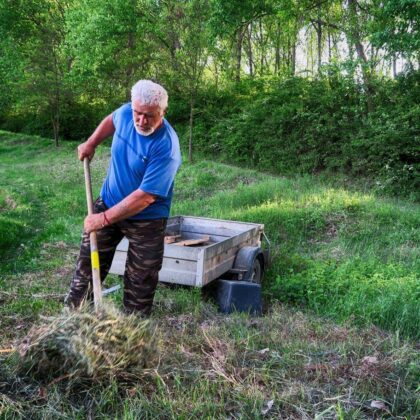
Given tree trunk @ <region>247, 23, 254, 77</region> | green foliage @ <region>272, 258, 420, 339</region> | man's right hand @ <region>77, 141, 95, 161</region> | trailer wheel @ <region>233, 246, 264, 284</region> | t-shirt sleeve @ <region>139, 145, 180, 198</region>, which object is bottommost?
green foliage @ <region>272, 258, 420, 339</region>

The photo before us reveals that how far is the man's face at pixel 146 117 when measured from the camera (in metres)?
3.49

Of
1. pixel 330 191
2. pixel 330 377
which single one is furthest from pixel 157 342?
pixel 330 191

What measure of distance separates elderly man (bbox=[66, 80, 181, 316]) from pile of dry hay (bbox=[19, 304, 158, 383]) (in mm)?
755

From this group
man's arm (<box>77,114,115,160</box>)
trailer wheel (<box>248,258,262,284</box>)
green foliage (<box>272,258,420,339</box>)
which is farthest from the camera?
trailer wheel (<box>248,258,262,284</box>)

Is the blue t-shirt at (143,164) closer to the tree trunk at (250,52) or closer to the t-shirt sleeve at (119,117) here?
the t-shirt sleeve at (119,117)

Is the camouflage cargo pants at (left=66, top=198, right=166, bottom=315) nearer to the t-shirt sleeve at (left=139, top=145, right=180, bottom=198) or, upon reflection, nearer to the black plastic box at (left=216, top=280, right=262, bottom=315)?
the t-shirt sleeve at (left=139, top=145, right=180, bottom=198)

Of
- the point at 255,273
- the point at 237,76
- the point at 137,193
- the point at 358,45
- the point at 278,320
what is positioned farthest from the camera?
the point at 237,76

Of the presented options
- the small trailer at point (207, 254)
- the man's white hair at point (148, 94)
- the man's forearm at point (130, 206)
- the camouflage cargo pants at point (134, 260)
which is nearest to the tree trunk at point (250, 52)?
the small trailer at point (207, 254)

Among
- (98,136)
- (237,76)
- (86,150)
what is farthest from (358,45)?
(86,150)

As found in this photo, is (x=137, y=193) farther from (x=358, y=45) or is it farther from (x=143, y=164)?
(x=358, y=45)

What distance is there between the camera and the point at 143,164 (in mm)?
3711

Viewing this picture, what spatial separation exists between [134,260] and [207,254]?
1315mm

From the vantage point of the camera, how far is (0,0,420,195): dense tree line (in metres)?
12.7

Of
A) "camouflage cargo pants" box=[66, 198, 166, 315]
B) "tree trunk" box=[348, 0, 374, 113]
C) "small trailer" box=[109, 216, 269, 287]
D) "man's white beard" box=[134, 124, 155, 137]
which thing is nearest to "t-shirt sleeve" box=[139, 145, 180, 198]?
"man's white beard" box=[134, 124, 155, 137]
